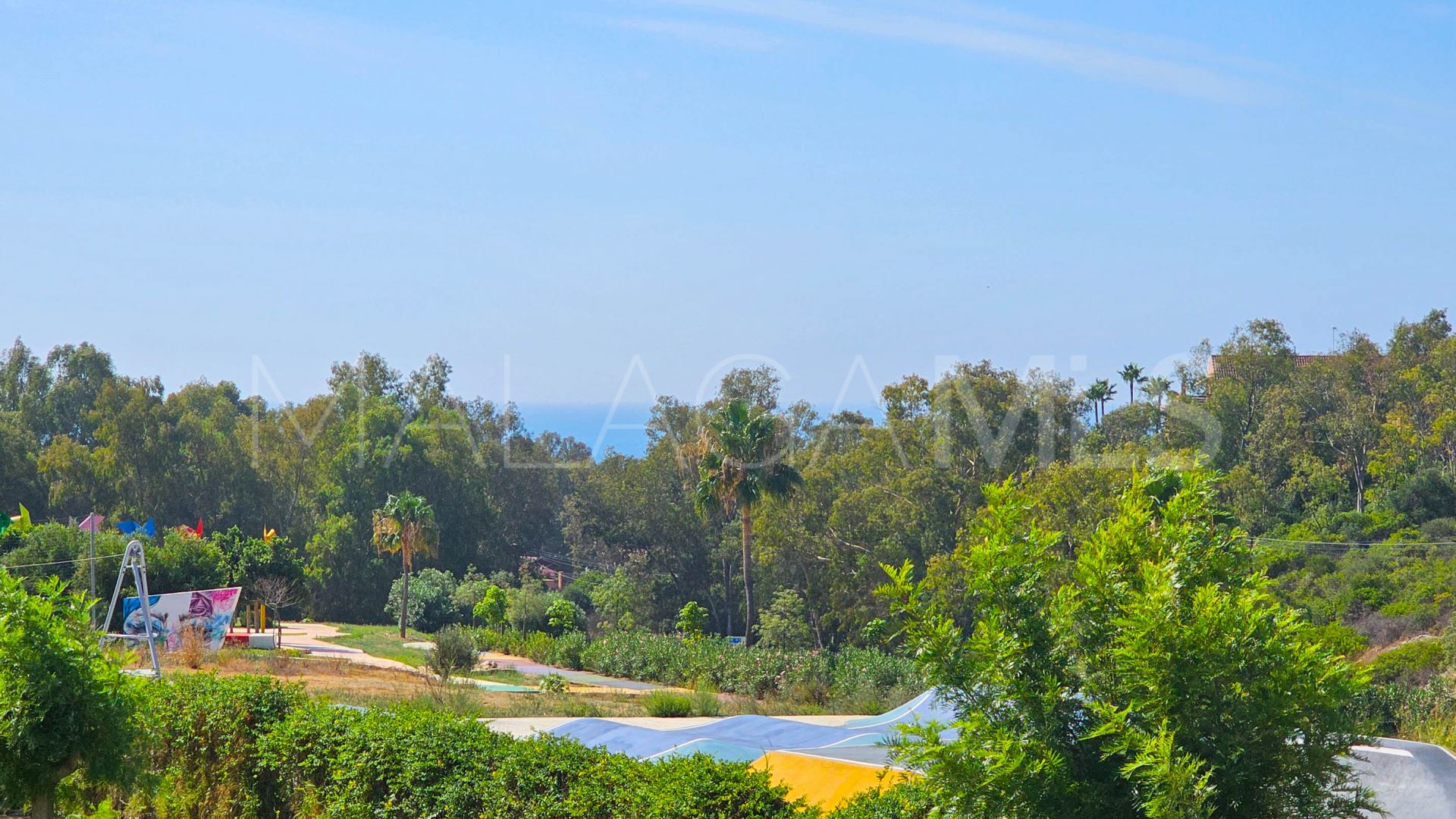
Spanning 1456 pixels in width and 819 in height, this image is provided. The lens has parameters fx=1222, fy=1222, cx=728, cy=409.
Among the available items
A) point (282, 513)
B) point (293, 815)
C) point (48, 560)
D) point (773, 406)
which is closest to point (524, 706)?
point (293, 815)

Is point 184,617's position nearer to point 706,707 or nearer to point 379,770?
point 706,707

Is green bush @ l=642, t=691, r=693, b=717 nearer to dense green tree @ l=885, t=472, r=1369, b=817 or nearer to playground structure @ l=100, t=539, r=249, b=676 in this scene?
playground structure @ l=100, t=539, r=249, b=676

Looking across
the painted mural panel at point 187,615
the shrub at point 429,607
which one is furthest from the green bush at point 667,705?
the shrub at point 429,607

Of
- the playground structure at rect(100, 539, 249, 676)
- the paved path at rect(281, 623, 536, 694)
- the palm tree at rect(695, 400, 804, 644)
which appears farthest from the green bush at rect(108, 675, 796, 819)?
the palm tree at rect(695, 400, 804, 644)

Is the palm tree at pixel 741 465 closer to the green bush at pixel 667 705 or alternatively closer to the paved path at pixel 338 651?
the paved path at pixel 338 651

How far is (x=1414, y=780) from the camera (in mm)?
11422

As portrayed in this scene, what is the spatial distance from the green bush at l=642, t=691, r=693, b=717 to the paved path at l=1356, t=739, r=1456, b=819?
12.0 meters

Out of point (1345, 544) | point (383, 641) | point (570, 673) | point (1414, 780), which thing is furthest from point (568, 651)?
point (1414, 780)

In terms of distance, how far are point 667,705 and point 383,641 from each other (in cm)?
2575

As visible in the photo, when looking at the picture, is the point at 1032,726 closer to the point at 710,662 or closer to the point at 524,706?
the point at 524,706

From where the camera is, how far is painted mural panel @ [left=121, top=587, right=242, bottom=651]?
32.0 meters

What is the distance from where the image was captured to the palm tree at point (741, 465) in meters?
40.8

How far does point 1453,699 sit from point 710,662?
17.3 metres

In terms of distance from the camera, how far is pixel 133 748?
298 inches
